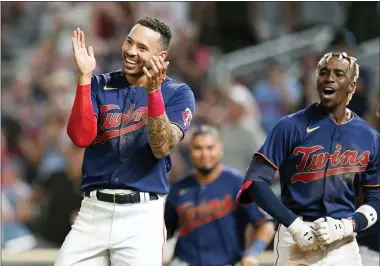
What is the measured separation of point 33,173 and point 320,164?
4.96m

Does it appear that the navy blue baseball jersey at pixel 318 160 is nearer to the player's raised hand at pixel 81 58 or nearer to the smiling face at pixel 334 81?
the smiling face at pixel 334 81

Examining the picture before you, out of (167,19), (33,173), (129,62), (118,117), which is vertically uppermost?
(167,19)

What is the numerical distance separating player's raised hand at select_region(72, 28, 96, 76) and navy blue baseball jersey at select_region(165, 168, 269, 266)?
2.00 meters

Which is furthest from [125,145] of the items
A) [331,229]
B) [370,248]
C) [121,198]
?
[370,248]

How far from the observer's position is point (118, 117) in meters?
4.24

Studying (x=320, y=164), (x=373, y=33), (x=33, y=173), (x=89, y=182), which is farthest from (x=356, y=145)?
(x=33, y=173)

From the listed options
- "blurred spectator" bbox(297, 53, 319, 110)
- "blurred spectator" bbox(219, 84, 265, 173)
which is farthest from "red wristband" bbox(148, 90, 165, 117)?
"blurred spectator" bbox(297, 53, 319, 110)

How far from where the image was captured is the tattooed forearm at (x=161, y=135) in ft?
13.0

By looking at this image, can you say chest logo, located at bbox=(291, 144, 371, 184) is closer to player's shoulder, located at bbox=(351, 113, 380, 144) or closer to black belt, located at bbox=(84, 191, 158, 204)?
player's shoulder, located at bbox=(351, 113, 380, 144)

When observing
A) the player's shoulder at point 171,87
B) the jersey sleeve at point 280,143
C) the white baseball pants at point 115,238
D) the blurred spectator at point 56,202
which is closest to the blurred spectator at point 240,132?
the blurred spectator at point 56,202

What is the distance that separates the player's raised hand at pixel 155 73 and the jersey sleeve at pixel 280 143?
0.77 meters

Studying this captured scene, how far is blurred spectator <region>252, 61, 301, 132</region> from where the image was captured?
335 inches

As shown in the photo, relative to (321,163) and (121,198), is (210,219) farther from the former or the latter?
(121,198)

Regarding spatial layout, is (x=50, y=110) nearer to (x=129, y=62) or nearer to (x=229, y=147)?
(x=229, y=147)
